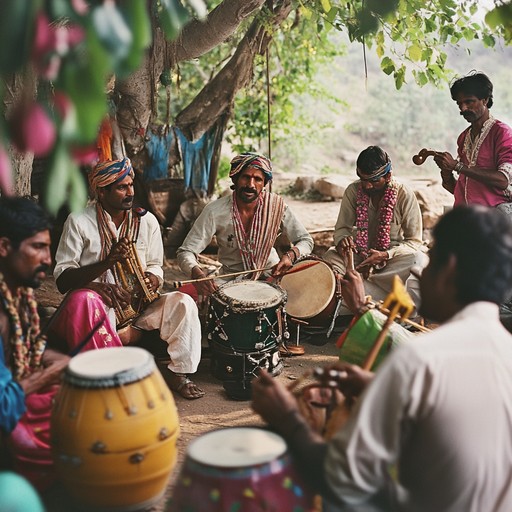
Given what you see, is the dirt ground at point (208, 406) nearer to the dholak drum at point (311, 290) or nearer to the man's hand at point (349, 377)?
the dholak drum at point (311, 290)

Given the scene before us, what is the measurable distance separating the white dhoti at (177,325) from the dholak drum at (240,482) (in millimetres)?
2392

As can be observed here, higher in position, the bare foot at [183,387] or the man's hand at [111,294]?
the man's hand at [111,294]

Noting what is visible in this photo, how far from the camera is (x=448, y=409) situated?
7.14ft

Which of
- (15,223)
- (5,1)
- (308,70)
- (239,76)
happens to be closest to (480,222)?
(5,1)

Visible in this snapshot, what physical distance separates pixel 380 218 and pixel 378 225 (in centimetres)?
7

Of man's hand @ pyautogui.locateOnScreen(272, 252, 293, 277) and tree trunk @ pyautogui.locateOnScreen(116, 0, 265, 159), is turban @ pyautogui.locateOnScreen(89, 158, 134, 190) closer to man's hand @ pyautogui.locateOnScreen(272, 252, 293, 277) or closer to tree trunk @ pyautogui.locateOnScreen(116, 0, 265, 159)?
man's hand @ pyautogui.locateOnScreen(272, 252, 293, 277)

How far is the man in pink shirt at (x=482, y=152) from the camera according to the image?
19.2ft

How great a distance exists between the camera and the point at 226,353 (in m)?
5.20

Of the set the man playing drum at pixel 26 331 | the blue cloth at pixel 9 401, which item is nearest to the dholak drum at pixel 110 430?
the blue cloth at pixel 9 401

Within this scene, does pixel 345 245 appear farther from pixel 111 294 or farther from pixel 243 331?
pixel 111 294

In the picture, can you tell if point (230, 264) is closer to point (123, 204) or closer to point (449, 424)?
point (123, 204)

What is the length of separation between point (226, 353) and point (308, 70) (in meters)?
7.41

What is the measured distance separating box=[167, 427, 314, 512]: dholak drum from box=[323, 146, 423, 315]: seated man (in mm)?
3790

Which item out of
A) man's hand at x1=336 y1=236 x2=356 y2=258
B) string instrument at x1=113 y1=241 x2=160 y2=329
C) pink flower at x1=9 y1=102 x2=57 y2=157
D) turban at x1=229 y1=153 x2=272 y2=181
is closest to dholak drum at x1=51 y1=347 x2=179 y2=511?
pink flower at x1=9 y1=102 x2=57 y2=157
